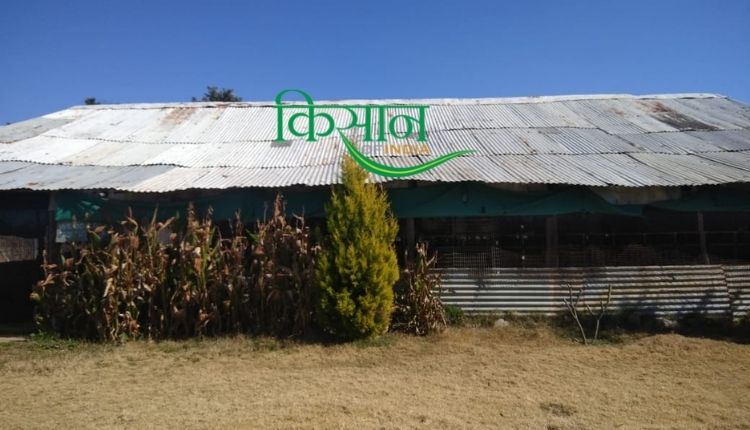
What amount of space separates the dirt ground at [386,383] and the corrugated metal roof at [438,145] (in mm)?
2543

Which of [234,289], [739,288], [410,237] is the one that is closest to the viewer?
[234,289]

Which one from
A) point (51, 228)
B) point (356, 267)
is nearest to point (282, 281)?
point (356, 267)

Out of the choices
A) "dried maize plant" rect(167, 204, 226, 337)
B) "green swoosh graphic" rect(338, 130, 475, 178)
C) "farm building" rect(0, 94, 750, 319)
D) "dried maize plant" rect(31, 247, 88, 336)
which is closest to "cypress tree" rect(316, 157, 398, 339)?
"farm building" rect(0, 94, 750, 319)

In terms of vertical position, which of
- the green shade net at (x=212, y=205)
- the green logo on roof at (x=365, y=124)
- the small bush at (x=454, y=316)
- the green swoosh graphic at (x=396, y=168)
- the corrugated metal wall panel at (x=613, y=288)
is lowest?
the small bush at (x=454, y=316)

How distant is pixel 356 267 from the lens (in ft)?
20.7

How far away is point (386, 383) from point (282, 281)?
2.62m

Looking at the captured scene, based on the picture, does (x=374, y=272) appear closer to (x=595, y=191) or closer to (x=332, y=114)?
(x=595, y=191)

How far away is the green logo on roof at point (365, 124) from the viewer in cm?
890

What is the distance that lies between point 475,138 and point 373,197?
3938 millimetres

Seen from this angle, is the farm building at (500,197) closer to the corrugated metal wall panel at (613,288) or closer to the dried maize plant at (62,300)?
the corrugated metal wall panel at (613,288)

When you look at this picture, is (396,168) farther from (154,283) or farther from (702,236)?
(702,236)

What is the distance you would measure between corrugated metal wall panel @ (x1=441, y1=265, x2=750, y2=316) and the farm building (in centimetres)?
2

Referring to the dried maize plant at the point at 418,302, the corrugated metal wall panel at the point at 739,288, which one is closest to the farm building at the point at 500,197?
the corrugated metal wall panel at the point at 739,288

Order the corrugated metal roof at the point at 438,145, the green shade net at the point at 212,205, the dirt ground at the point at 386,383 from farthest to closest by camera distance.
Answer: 1. the green shade net at the point at 212,205
2. the corrugated metal roof at the point at 438,145
3. the dirt ground at the point at 386,383
